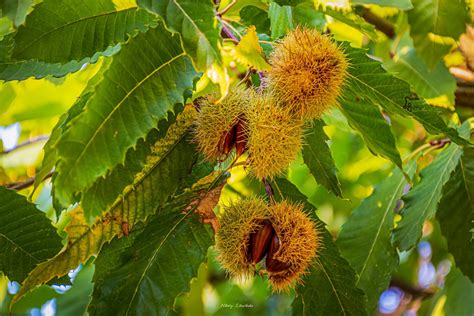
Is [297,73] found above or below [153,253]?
above

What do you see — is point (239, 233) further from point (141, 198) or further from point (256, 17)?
point (256, 17)

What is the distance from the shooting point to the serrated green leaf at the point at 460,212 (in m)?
1.73

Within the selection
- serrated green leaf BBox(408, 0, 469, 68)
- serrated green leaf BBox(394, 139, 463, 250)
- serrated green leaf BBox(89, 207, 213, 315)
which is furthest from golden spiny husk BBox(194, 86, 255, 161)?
serrated green leaf BBox(408, 0, 469, 68)

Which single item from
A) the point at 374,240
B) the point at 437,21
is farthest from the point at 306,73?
the point at 437,21

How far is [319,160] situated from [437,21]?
781mm

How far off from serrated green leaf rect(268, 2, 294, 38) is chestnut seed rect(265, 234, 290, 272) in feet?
1.38

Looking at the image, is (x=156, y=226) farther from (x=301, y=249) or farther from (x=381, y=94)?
(x=381, y=94)

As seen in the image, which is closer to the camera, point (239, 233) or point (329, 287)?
point (239, 233)

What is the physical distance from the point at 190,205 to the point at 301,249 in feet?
0.77

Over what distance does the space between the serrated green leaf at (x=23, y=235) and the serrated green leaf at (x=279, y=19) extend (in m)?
0.61

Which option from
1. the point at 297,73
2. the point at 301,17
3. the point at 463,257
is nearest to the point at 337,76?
the point at 297,73

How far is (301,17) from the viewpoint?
5.32ft

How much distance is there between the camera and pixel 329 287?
1.45 m

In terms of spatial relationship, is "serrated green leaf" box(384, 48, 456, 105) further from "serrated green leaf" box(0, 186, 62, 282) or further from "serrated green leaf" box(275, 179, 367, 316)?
"serrated green leaf" box(0, 186, 62, 282)
